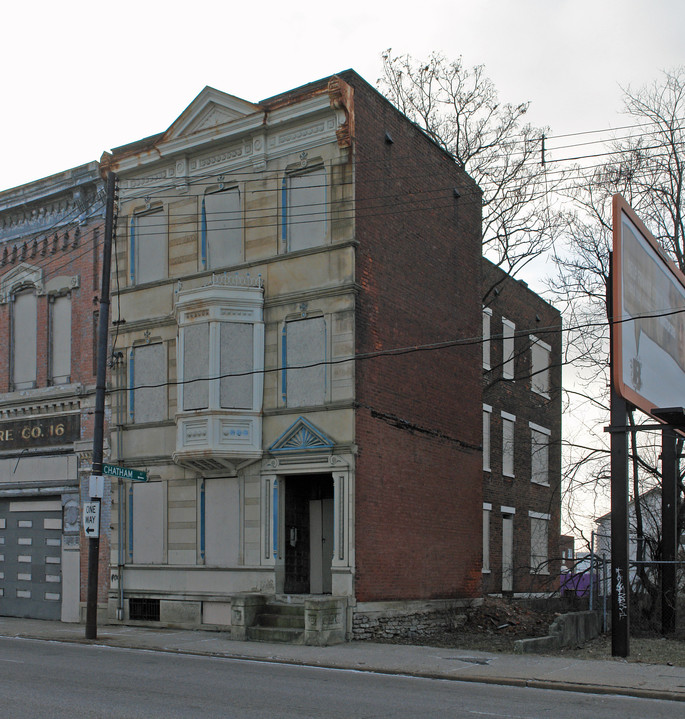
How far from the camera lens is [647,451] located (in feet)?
89.7

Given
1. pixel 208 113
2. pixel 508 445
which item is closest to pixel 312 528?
pixel 208 113

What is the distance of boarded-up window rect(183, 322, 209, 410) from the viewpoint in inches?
821

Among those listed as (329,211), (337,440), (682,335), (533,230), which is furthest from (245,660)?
(533,230)

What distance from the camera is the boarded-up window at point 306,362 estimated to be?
787 inches

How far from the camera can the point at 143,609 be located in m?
21.9

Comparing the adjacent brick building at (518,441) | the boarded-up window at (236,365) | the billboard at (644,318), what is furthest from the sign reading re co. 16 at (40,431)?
the billboard at (644,318)

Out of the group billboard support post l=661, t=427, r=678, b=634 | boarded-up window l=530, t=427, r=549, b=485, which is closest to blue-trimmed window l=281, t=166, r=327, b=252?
billboard support post l=661, t=427, r=678, b=634

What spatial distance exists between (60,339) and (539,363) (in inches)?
627

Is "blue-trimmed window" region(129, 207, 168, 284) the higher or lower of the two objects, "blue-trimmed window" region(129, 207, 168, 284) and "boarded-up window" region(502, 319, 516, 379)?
the higher

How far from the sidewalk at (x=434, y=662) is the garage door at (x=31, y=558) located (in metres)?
3.19

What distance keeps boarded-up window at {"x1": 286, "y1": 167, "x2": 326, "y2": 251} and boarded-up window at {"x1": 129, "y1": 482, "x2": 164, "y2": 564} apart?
6.52 meters

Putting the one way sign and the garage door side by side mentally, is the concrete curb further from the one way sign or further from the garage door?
the garage door

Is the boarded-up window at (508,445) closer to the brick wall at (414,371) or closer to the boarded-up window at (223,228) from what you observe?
the brick wall at (414,371)

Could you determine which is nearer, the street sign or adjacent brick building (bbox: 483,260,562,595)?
the street sign
